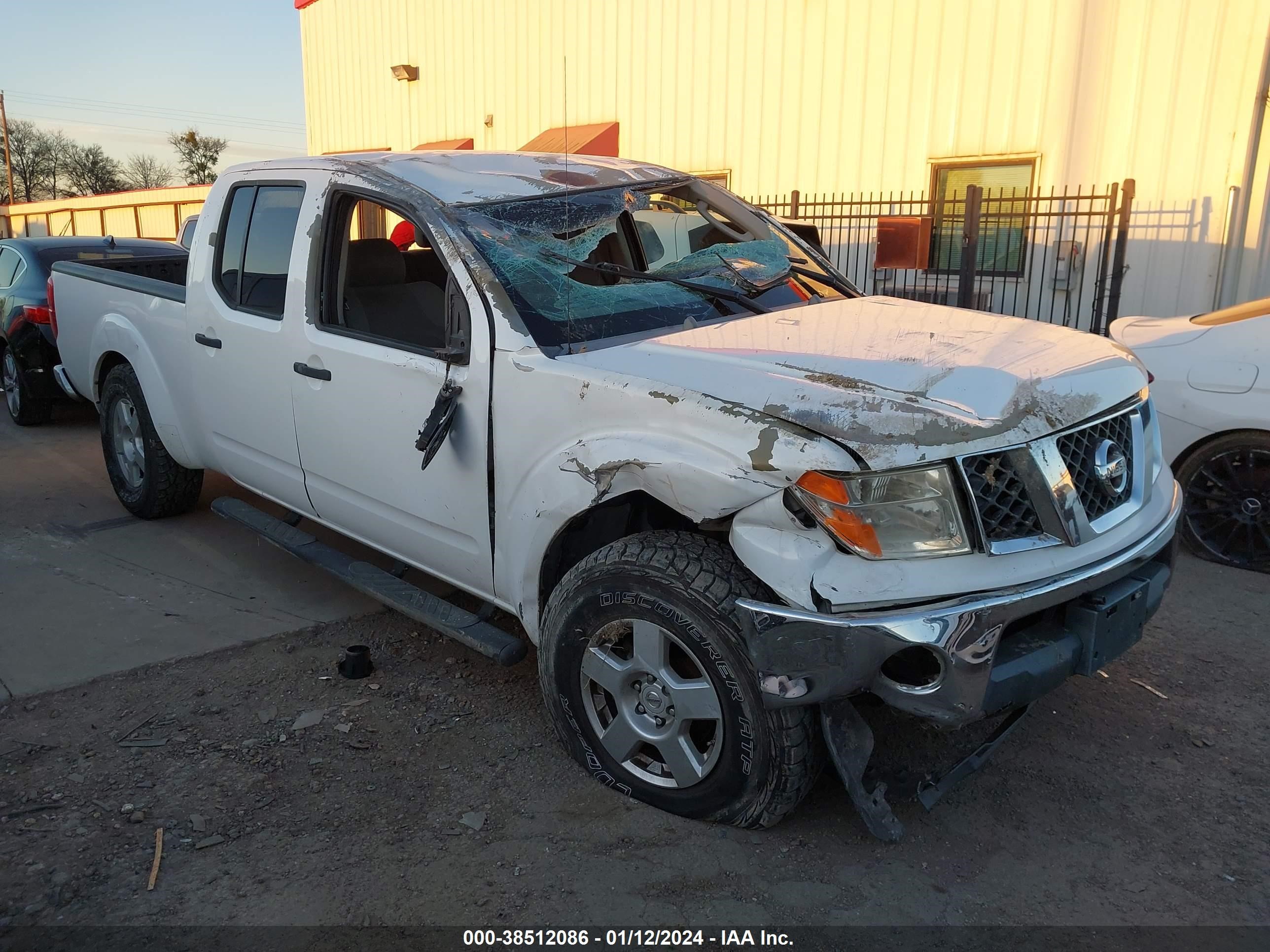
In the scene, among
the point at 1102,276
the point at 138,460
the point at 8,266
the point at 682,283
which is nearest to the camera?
the point at 682,283

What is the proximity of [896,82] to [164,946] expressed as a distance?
33.6 feet

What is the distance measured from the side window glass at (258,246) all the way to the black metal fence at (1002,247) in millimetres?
6273

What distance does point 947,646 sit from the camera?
229 cm

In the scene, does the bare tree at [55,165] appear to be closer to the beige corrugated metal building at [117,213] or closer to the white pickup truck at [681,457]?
the beige corrugated metal building at [117,213]

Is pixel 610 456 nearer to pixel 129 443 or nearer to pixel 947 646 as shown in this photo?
pixel 947 646

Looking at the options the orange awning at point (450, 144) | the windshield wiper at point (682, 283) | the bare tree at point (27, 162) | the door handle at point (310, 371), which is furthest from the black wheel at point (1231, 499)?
the bare tree at point (27, 162)

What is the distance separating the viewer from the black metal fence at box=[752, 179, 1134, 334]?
9.10m

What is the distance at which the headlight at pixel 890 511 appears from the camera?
2355mm

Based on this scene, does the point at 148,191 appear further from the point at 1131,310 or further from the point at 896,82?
the point at 1131,310

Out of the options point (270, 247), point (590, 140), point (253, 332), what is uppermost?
point (590, 140)

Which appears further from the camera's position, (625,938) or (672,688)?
(672,688)

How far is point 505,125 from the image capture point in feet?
51.2

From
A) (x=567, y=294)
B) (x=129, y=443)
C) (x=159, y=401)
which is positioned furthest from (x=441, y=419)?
(x=129, y=443)

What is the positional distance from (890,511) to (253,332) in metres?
2.91
